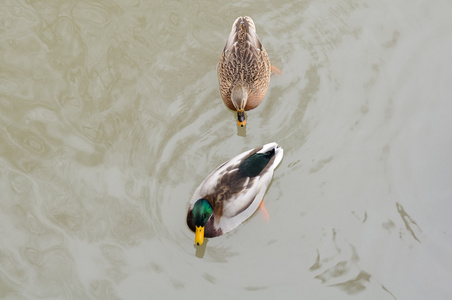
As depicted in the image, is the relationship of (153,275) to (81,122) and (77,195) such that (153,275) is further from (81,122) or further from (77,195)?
(81,122)

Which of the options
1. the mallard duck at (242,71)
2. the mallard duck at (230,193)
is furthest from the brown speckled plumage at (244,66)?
the mallard duck at (230,193)

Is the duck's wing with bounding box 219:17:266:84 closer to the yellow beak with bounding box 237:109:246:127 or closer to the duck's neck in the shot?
the duck's neck

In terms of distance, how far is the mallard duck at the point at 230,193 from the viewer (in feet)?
17.7

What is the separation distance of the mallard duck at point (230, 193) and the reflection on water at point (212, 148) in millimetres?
251

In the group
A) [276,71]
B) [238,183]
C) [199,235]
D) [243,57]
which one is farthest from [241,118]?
[199,235]

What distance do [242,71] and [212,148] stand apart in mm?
883

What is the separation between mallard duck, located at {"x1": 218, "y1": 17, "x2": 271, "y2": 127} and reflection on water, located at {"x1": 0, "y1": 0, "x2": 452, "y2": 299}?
34cm

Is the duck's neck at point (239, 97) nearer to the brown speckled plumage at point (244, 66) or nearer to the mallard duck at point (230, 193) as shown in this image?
the brown speckled plumage at point (244, 66)

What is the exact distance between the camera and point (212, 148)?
19.9 ft

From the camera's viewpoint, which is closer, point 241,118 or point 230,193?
point 230,193

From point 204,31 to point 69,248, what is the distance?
2883mm

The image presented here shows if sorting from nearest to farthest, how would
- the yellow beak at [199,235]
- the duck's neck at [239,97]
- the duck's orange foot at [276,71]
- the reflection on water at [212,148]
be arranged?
the yellow beak at [199,235], the reflection on water at [212,148], the duck's neck at [239,97], the duck's orange foot at [276,71]

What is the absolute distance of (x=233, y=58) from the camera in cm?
593

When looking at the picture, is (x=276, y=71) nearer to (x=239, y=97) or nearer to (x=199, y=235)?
(x=239, y=97)
